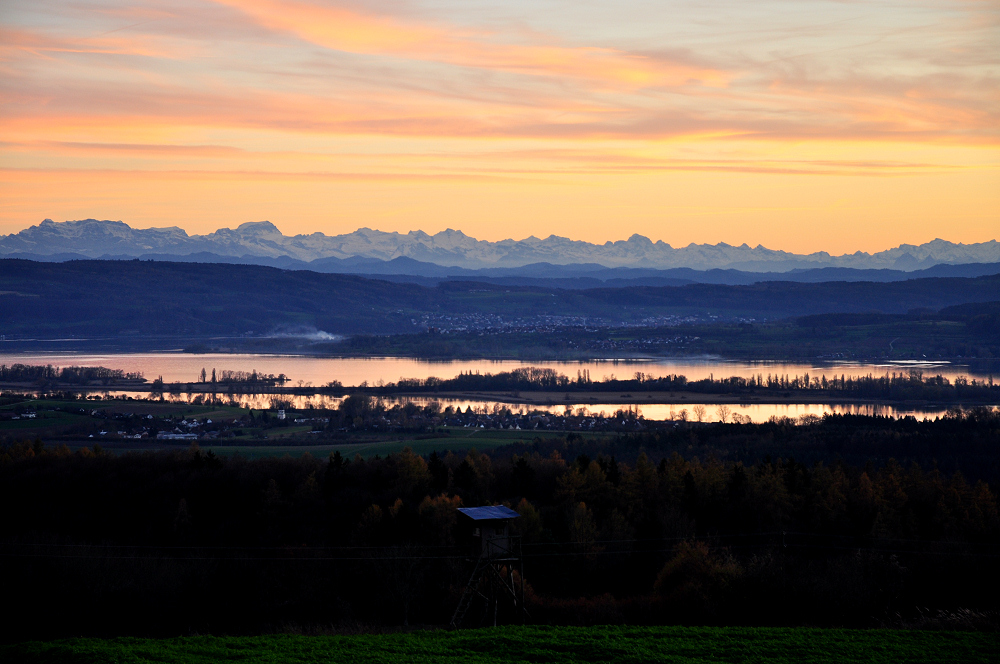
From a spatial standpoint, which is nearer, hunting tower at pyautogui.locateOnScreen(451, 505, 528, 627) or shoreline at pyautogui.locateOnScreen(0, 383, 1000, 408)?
hunting tower at pyautogui.locateOnScreen(451, 505, 528, 627)

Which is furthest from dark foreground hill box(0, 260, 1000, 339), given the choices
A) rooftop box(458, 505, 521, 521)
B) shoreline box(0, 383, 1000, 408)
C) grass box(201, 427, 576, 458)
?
rooftop box(458, 505, 521, 521)

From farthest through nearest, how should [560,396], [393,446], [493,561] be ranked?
1. [560,396]
2. [393,446]
3. [493,561]

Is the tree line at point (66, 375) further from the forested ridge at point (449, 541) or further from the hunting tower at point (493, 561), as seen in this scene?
the hunting tower at point (493, 561)

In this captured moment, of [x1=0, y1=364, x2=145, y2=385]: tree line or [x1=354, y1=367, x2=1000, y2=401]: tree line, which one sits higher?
[x1=0, y1=364, x2=145, y2=385]: tree line

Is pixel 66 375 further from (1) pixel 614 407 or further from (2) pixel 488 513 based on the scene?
(2) pixel 488 513

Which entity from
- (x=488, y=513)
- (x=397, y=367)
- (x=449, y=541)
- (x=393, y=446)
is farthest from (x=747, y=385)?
(x=488, y=513)

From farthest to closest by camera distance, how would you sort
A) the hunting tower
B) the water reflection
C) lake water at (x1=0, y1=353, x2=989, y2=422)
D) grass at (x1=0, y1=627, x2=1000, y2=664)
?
lake water at (x1=0, y1=353, x2=989, y2=422) → the water reflection → the hunting tower → grass at (x1=0, y1=627, x2=1000, y2=664)

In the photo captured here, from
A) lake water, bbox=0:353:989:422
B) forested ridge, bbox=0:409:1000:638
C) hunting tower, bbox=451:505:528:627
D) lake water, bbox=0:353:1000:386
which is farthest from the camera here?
A: lake water, bbox=0:353:1000:386

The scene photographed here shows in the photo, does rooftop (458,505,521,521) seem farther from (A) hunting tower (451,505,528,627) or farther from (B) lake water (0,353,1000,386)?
(B) lake water (0,353,1000,386)
